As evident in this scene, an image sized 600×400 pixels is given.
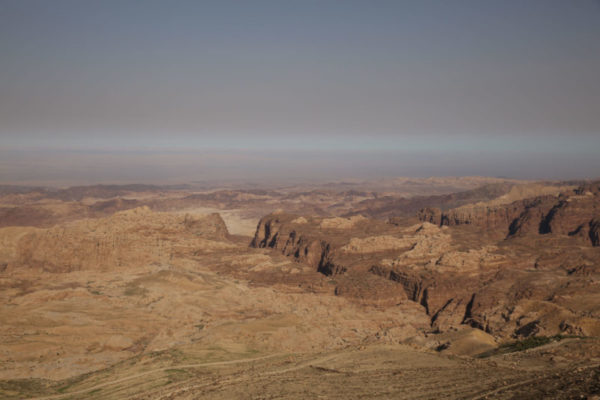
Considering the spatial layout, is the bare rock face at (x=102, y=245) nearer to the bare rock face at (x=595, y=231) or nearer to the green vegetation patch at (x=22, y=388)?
the green vegetation patch at (x=22, y=388)

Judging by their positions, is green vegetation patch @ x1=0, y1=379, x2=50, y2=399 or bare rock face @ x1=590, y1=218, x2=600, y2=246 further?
bare rock face @ x1=590, y1=218, x2=600, y2=246

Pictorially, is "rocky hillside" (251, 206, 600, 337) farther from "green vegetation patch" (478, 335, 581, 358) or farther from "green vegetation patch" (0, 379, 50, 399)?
"green vegetation patch" (0, 379, 50, 399)

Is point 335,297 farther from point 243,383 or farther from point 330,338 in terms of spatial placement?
point 243,383

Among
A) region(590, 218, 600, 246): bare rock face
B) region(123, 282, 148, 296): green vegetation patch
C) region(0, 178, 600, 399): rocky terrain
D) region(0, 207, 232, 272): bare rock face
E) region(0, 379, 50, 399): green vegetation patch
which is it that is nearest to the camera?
region(0, 379, 50, 399): green vegetation patch

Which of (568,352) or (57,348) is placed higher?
(568,352)

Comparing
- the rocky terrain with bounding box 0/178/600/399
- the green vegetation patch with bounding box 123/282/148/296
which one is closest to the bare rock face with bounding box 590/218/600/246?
the rocky terrain with bounding box 0/178/600/399

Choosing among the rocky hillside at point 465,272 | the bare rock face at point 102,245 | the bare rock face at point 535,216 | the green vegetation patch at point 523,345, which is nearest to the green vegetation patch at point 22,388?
the green vegetation patch at point 523,345

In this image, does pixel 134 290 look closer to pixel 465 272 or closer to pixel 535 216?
pixel 465 272

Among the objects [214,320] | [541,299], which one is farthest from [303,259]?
[541,299]
